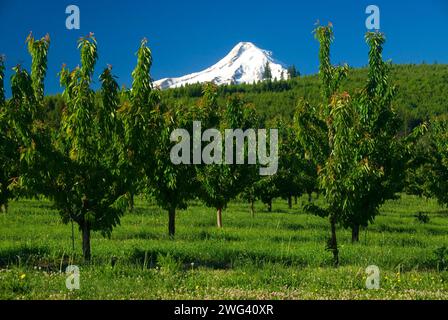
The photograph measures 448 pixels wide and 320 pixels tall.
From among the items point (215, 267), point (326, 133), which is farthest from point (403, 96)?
point (215, 267)

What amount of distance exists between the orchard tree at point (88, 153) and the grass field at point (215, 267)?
1313 millimetres

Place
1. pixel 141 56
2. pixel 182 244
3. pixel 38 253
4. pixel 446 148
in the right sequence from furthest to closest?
pixel 446 148, pixel 182 244, pixel 141 56, pixel 38 253

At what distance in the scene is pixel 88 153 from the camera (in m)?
12.7

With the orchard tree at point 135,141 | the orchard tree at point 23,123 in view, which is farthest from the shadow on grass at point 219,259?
the orchard tree at point 23,123

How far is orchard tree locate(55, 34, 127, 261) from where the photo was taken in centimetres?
1246

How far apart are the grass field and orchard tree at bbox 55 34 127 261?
4.31 feet

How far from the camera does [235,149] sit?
27156 mm

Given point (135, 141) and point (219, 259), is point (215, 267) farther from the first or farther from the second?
point (135, 141)

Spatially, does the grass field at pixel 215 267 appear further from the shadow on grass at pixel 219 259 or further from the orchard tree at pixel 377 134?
the orchard tree at pixel 377 134

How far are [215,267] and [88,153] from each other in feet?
14.7

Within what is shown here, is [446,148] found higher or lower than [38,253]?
higher
